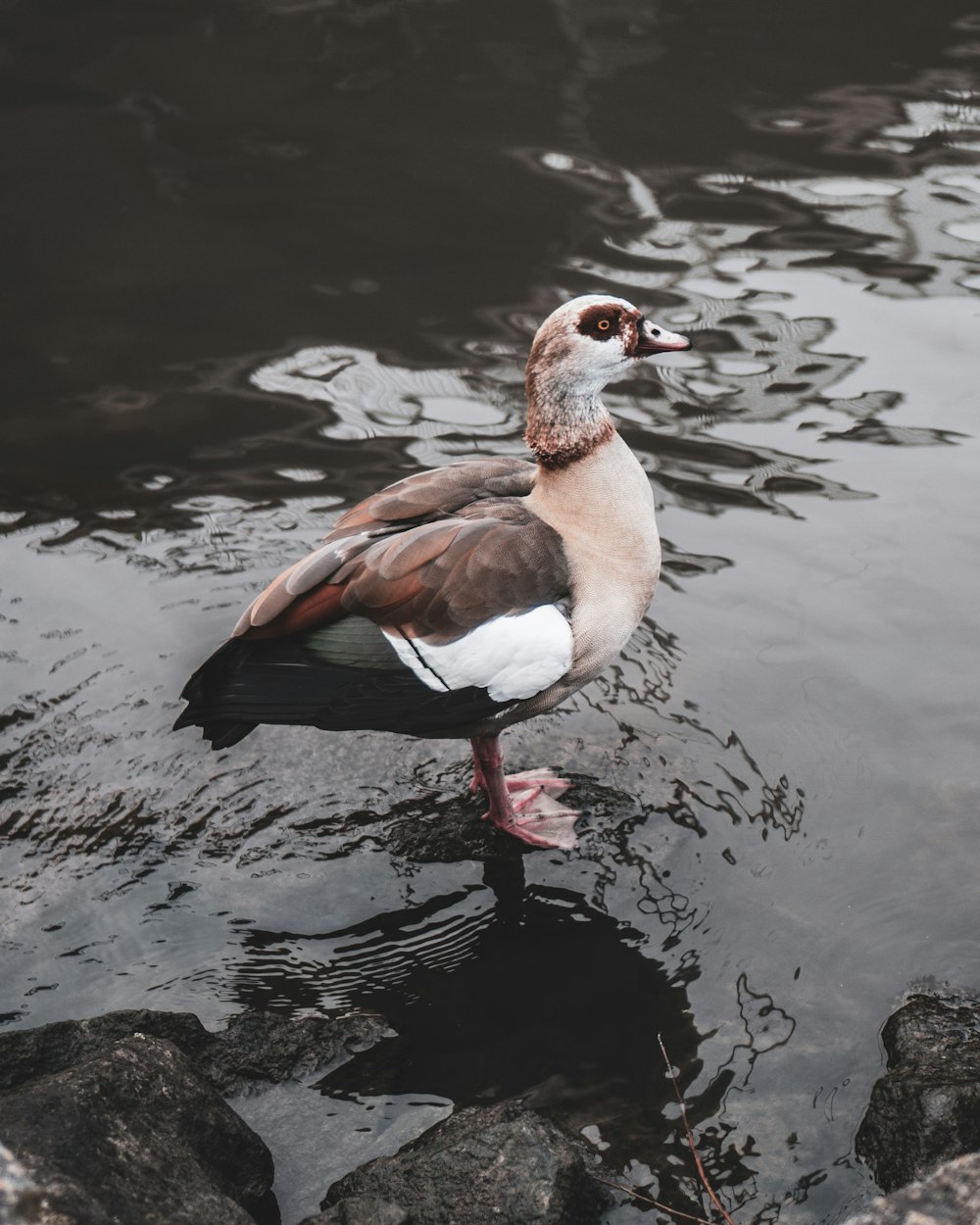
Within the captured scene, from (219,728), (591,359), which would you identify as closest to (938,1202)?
(219,728)

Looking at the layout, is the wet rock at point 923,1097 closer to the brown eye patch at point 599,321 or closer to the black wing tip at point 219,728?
the black wing tip at point 219,728

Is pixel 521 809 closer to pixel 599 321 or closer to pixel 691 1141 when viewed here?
pixel 691 1141

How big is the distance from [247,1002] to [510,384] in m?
3.88

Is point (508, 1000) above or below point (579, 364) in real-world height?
below

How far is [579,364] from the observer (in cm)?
424

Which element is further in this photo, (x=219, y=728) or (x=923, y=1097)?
(x=219, y=728)

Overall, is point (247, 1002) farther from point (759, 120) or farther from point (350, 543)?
point (759, 120)

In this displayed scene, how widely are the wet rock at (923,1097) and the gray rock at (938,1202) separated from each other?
491mm

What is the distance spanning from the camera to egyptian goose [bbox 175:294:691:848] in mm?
4035

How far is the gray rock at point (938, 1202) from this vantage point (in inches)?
98.3

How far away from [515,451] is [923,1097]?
3.79 m

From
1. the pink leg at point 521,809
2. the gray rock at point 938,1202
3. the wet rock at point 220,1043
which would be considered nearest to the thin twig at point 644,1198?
the gray rock at point 938,1202

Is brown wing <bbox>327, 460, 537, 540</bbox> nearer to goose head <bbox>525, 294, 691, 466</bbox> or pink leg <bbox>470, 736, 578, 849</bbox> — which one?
goose head <bbox>525, 294, 691, 466</bbox>

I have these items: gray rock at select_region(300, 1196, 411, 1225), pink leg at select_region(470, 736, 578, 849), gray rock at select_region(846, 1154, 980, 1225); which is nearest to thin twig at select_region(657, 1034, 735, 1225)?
gray rock at select_region(846, 1154, 980, 1225)
